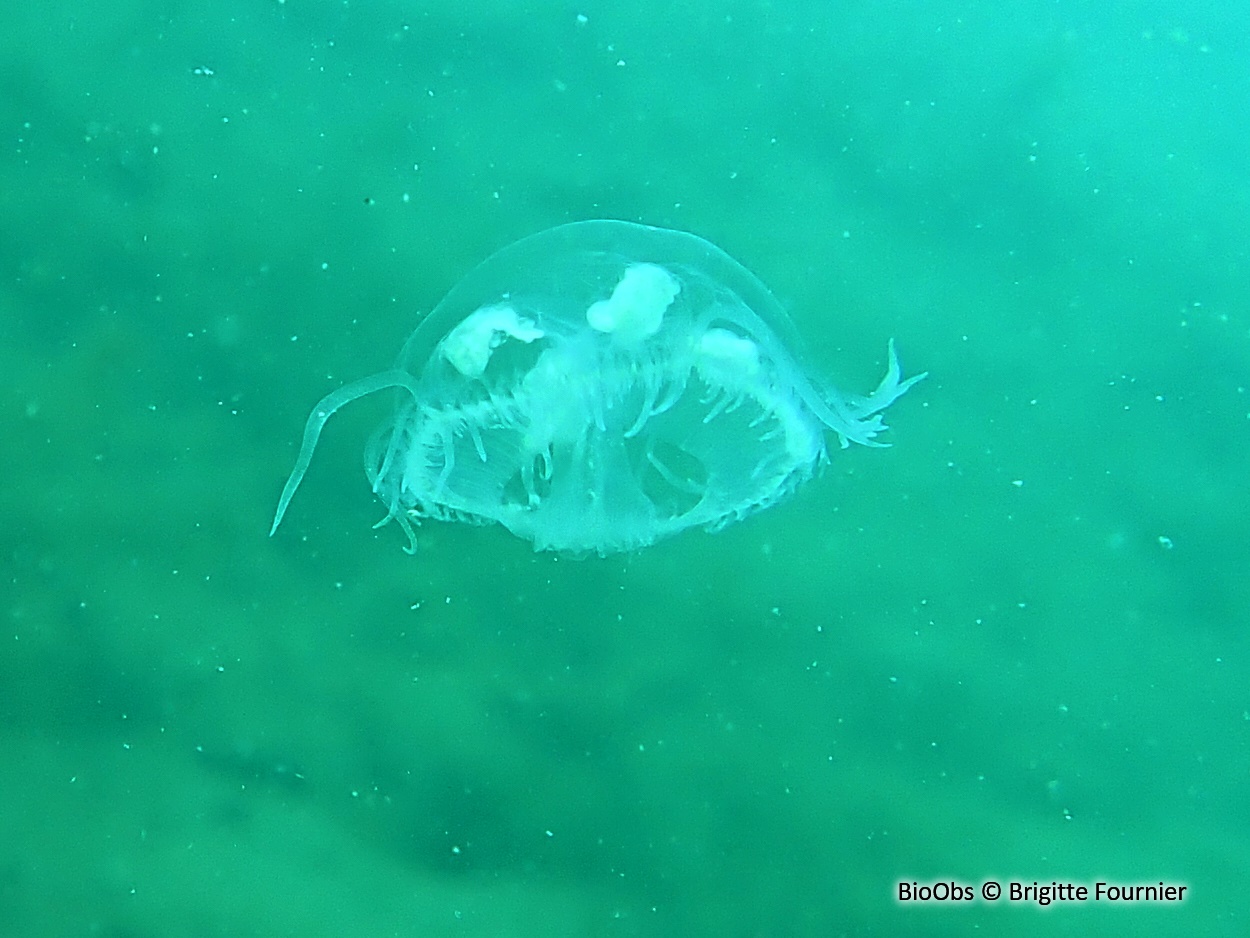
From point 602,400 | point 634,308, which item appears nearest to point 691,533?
point 602,400

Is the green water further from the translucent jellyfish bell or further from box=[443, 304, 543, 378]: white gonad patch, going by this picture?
box=[443, 304, 543, 378]: white gonad patch

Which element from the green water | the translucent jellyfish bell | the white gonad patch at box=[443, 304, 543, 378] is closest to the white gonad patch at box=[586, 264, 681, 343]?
the translucent jellyfish bell

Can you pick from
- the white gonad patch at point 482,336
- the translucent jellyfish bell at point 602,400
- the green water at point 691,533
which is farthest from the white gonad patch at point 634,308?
the green water at point 691,533

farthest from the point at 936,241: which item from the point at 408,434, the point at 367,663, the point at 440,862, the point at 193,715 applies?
the point at 193,715

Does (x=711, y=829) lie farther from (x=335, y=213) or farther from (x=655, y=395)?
(x=335, y=213)

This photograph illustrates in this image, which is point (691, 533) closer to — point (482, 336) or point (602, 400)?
point (602, 400)

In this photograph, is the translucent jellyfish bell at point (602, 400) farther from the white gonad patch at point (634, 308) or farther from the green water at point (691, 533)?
the green water at point (691, 533)

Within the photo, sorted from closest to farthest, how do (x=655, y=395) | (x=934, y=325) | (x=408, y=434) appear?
(x=655, y=395) → (x=408, y=434) → (x=934, y=325)
